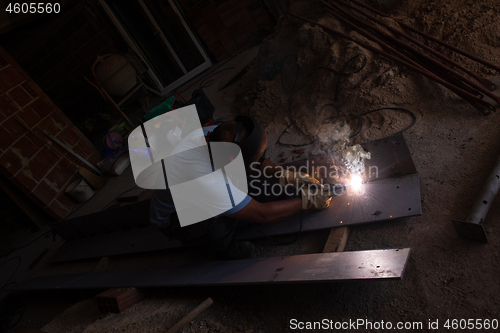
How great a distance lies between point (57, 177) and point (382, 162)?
5308 mm

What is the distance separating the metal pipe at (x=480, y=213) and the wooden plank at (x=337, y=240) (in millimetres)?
720

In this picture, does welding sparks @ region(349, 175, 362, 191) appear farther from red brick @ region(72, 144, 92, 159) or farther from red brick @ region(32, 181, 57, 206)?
red brick @ region(72, 144, 92, 159)

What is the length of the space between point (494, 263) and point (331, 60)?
281cm

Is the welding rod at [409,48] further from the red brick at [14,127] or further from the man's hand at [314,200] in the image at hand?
the red brick at [14,127]

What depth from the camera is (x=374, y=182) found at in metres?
2.48

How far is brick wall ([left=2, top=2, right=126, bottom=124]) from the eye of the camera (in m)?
6.27

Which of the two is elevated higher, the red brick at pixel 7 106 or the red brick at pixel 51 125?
the red brick at pixel 7 106

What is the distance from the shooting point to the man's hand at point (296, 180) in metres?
2.52

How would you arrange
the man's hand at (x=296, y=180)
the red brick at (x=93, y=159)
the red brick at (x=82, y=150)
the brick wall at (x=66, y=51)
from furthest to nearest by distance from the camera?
the brick wall at (x=66, y=51) < the red brick at (x=93, y=159) < the red brick at (x=82, y=150) < the man's hand at (x=296, y=180)

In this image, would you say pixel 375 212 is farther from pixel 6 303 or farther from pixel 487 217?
pixel 6 303

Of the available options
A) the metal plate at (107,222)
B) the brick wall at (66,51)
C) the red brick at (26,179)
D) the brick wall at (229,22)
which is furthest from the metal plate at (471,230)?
the brick wall at (66,51)

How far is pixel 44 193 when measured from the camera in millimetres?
4824

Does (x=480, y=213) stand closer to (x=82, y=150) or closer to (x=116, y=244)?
(x=116, y=244)

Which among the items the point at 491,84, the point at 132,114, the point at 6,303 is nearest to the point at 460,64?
the point at 491,84
